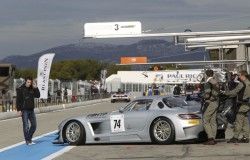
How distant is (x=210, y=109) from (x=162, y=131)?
1.32 m

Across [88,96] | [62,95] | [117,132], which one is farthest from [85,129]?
[88,96]

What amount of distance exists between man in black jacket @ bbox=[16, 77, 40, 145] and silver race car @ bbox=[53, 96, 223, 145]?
924 mm

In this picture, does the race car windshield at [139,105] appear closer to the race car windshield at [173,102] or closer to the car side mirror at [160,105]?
the car side mirror at [160,105]

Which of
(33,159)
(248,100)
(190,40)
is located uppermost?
(190,40)

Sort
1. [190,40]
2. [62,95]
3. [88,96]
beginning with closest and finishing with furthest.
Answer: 1. [190,40]
2. [62,95]
3. [88,96]

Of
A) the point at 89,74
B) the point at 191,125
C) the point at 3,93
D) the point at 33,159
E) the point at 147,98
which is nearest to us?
the point at 33,159

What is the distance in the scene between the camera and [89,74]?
498 ft

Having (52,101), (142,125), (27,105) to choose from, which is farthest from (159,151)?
(52,101)

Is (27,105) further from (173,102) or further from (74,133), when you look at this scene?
(173,102)

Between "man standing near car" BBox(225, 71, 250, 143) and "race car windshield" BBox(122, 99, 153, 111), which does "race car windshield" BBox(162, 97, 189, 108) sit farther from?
"man standing near car" BBox(225, 71, 250, 143)

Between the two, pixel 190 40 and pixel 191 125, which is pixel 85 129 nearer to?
pixel 191 125

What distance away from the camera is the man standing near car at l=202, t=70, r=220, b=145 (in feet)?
49.7

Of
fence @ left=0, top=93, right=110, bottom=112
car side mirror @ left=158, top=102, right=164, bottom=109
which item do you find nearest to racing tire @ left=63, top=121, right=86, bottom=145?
car side mirror @ left=158, top=102, right=164, bottom=109

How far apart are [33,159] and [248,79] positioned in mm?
5593
